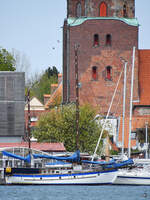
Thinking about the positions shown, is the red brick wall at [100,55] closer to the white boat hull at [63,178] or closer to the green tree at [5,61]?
the green tree at [5,61]

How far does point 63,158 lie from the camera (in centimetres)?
7075

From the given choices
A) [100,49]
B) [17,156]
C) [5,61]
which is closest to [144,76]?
[100,49]

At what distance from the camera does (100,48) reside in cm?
10638

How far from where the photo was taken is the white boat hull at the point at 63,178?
6912 cm

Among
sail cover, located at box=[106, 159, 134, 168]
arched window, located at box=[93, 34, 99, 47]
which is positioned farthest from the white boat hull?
arched window, located at box=[93, 34, 99, 47]

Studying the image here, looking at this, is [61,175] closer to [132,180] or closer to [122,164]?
[122,164]

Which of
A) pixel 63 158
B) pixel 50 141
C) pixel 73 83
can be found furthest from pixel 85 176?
pixel 73 83

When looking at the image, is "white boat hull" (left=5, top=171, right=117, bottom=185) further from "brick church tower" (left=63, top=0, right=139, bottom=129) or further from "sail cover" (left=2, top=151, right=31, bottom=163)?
"brick church tower" (left=63, top=0, right=139, bottom=129)

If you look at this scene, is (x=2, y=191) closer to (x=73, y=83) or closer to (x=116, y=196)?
(x=116, y=196)

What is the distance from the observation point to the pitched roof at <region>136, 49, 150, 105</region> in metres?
109

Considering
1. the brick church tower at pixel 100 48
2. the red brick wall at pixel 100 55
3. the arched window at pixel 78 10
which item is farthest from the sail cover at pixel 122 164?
the arched window at pixel 78 10

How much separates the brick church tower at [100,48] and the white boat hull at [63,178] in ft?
117

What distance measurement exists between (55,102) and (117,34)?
3204cm

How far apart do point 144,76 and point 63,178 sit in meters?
43.7
